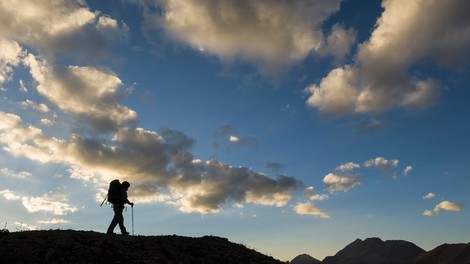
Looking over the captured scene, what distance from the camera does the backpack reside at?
2109 centimetres

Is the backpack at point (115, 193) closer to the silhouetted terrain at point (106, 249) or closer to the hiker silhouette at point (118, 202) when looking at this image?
the hiker silhouette at point (118, 202)

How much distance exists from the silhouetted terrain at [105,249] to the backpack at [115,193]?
2.18 m

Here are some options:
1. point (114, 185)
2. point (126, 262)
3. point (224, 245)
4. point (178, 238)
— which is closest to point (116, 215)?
point (114, 185)

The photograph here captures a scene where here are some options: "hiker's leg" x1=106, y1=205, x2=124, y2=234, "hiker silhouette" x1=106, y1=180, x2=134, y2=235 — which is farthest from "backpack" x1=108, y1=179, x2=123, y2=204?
"hiker's leg" x1=106, y1=205, x2=124, y2=234

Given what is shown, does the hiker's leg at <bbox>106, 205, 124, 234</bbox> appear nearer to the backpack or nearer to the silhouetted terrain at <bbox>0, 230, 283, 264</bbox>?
the backpack

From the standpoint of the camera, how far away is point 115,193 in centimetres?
2120

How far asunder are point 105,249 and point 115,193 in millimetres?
4332

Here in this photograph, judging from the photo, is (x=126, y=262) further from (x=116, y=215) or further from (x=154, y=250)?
(x=116, y=215)

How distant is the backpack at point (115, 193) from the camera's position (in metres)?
21.1

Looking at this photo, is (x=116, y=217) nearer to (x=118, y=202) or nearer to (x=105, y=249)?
(x=118, y=202)

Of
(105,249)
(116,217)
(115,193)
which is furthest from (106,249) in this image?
(115,193)

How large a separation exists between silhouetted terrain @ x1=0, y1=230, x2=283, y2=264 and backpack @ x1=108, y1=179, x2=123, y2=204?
7.16 ft

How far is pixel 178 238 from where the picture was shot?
21.2 metres

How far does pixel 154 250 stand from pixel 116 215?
370 cm
